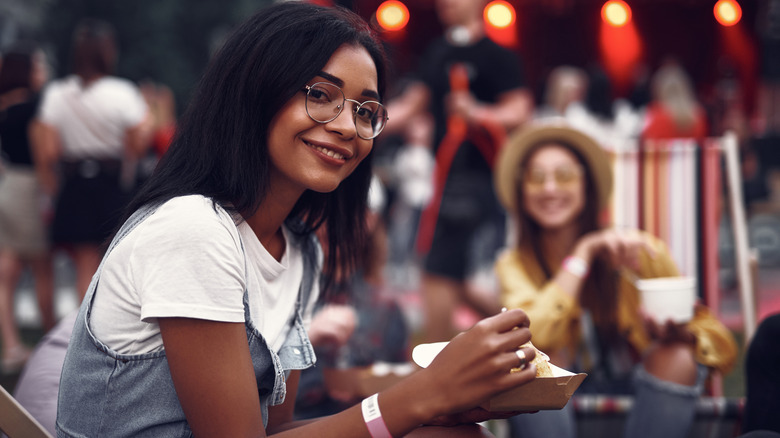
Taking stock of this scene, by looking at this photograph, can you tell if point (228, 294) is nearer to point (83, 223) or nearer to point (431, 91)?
point (431, 91)

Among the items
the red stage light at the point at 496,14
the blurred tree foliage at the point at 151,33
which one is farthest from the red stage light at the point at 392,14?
the blurred tree foliage at the point at 151,33

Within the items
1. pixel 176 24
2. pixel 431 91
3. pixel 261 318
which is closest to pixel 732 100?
pixel 431 91

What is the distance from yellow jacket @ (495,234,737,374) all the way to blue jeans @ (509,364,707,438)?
0.21 metres

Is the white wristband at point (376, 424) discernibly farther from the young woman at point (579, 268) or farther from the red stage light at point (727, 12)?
the red stage light at point (727, 12)

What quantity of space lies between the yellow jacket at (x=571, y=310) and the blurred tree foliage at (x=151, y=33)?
13667 millimetres

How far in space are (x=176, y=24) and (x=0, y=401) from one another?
67.0 ft

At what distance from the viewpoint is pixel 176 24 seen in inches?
805

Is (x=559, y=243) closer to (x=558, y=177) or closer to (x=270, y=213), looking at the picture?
(x=558, y=177)

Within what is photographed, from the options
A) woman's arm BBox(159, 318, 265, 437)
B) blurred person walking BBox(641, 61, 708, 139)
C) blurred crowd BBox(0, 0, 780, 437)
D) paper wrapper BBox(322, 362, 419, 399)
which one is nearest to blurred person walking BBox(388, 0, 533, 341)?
blurred crowd BBox(0, 0, 780, 437)

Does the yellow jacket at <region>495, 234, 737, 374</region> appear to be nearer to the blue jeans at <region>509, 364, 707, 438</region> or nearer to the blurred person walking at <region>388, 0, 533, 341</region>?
the blue jeans at <region>509, 364, 707, 438</region>

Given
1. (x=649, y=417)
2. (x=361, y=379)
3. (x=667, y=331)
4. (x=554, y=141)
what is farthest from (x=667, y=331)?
(x=361, y=379)

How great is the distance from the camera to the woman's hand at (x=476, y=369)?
126 cm

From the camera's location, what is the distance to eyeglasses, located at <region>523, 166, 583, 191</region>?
2910 mm

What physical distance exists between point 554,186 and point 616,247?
1.10ft
